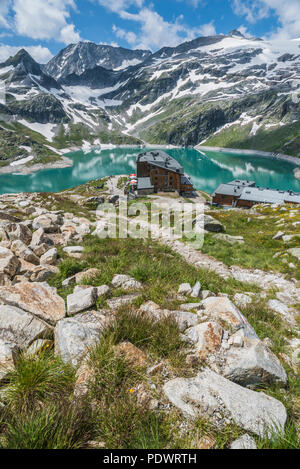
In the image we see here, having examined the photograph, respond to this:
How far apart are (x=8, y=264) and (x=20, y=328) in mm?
3991

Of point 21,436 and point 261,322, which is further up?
point 21,436

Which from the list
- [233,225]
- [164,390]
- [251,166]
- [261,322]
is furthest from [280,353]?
[251,166]

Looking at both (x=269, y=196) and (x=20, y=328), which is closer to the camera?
(x=20, y=328)

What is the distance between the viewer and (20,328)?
14.0 ft

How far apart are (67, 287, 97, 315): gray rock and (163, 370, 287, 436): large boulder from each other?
3017 mm

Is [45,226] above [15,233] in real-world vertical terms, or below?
below

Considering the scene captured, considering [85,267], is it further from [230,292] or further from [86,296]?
[230,292]

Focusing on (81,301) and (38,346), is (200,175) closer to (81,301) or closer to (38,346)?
(81,301)

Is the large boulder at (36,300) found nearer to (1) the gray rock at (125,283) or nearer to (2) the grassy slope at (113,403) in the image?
(2) the grassy slope at (113,403)

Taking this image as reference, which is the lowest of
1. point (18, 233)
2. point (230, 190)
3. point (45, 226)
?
point (45, 226)

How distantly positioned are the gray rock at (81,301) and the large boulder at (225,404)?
3017 millimetres

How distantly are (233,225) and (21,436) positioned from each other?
22680mm

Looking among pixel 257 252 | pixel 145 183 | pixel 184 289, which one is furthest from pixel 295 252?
pixel 145 183

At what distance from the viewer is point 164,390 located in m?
3.46
